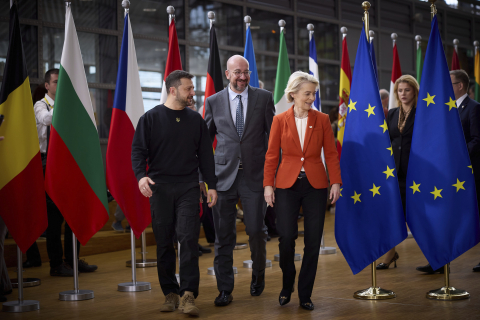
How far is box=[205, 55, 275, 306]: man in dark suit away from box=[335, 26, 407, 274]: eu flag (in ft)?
1.89

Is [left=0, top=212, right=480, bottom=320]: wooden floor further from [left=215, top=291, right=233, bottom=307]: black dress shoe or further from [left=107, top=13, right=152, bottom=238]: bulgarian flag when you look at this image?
[left=107, top=13, right=152, bottom=238]: bulgarian flag

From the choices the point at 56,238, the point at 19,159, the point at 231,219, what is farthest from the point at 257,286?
the point at 56,238

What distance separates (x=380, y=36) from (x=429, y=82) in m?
8.70

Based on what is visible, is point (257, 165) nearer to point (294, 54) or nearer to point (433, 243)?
point (433, 243)

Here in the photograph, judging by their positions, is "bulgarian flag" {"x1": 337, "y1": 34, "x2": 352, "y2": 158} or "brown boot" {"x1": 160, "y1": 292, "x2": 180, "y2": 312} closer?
"brown boot" {"x1": 160, "y1": 292, "x2": 180, "y2": 312}

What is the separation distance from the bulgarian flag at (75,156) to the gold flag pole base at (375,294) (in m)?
1.91

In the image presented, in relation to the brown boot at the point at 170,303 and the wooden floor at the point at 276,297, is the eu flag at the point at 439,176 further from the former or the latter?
the brown boot at the point at 170,303

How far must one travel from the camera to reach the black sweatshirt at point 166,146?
3475 millimetres

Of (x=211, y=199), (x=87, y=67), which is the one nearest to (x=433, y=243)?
(x=211, y=199)

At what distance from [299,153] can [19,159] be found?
6.18ft

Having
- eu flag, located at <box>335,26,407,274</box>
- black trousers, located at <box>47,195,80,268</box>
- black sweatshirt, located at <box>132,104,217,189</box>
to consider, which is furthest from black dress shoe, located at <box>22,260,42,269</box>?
eu flag, located at <box>335,26,407,274</box>

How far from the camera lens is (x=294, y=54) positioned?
10.5m

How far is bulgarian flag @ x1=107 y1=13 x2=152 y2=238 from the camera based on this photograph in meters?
4.20

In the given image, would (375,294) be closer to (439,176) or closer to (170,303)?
(439,176)
